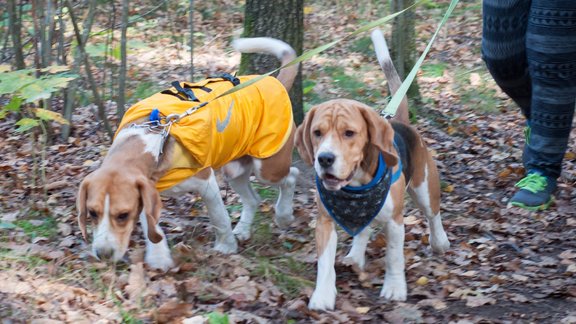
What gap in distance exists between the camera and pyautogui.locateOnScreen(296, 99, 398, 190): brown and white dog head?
4.00 m

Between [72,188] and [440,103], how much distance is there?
16.0 feet

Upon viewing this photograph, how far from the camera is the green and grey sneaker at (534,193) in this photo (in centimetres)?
580

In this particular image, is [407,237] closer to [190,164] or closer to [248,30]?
[190,164]

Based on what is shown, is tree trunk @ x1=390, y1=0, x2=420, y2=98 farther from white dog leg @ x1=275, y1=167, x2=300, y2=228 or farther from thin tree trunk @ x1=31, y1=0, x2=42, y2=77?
thin tree trunk @ x1=31, y1=0, x2=42, y2=77

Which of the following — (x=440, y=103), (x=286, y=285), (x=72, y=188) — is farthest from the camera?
(x=440, y=103)

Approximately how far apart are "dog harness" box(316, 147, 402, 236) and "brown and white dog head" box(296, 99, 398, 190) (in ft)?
0.35

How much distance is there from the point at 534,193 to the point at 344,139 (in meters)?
2.43

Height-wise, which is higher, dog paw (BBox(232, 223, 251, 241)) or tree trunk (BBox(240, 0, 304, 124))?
tree trunk (BBox(240, 0, 304, 124))

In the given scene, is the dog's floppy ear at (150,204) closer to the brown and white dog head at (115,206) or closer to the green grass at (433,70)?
the brown and white dog head at (115,206)

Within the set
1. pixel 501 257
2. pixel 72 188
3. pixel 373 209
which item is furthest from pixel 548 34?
pixel 72 188

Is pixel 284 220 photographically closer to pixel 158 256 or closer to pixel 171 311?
pixel 158 256

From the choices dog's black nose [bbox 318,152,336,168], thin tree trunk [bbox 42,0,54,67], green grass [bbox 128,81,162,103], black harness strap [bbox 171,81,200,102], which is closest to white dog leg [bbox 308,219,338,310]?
dog's black nose [bbox 318,152,336,168]

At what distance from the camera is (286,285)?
176 inches

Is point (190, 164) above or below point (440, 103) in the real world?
above
